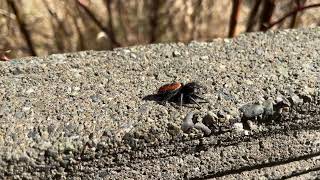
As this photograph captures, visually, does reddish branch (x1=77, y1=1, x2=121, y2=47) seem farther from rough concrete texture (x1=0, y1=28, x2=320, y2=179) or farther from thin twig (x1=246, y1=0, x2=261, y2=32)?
thin twig (x1=246, y1=0, x2=261, y2=32)

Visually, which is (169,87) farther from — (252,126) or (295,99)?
(295,99)

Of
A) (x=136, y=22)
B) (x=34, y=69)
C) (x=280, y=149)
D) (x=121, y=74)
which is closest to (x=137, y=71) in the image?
(x=121, y=74)

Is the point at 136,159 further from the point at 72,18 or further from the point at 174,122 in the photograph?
the point at 72,18

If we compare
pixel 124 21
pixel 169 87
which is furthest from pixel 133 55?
pixel 169 87

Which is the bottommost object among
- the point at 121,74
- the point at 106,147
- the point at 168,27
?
the point at 106,147

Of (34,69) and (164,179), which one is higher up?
(34,69)

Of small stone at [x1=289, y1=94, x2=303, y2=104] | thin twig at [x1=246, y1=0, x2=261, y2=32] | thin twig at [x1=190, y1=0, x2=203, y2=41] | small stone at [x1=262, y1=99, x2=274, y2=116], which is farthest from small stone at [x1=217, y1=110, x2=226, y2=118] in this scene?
thin twig at [x1=246, y1=0, x2=261, y2=32]
